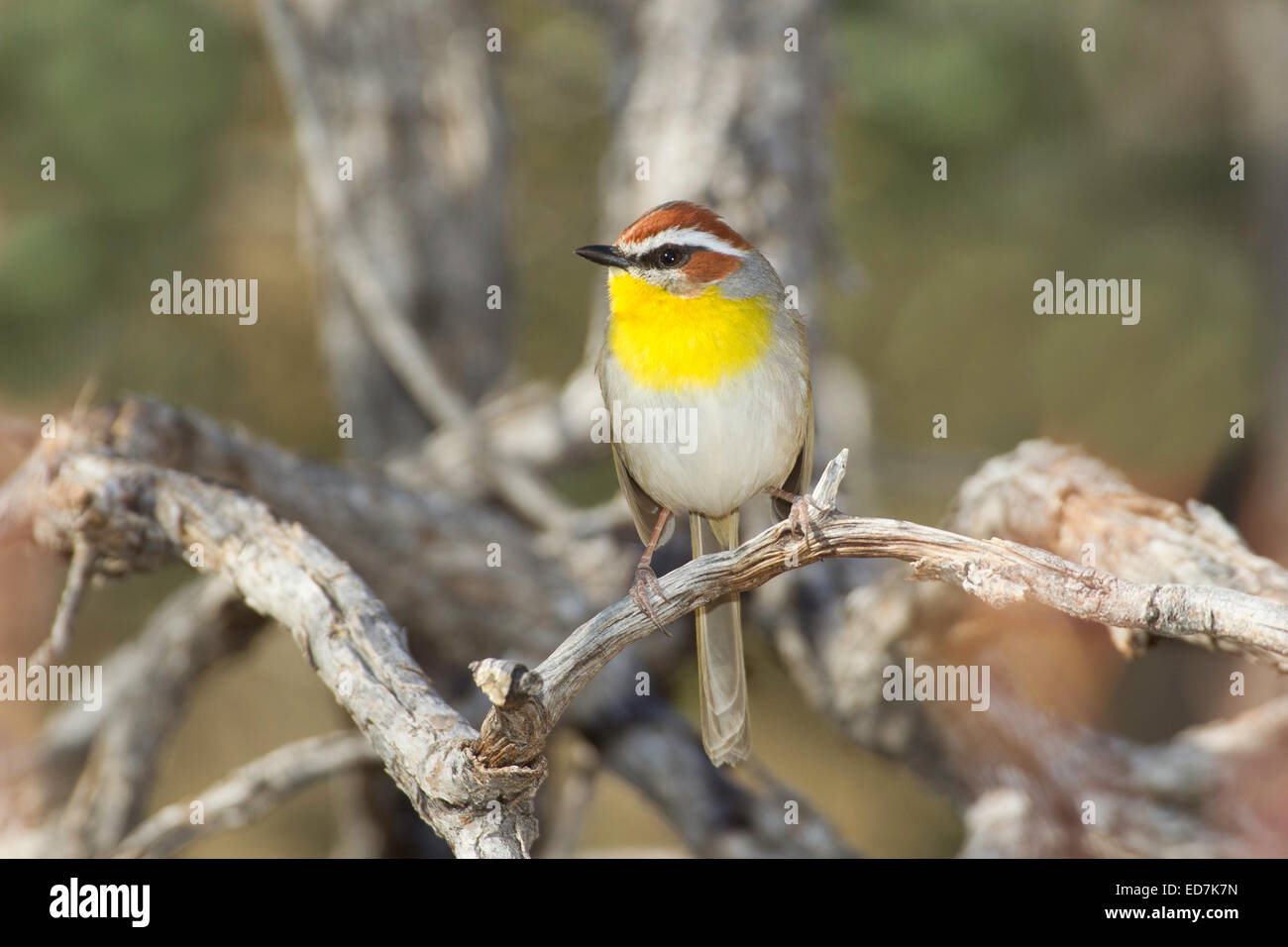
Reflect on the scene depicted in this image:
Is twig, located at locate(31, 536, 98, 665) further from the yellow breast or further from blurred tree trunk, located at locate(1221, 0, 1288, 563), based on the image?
blurred tree trunk, located at locate(1221, 0, 1288, 563)

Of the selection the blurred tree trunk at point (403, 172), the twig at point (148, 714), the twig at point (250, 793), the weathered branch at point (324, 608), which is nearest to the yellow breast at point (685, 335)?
the weathered branch at point (324, 608)

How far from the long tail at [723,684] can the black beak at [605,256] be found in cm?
98

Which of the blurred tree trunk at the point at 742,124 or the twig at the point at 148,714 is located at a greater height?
the blurred tree trunk at the point at 742,124

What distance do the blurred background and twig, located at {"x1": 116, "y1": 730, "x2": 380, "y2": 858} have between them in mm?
949

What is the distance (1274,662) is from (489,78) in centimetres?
398

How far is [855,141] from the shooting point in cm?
634

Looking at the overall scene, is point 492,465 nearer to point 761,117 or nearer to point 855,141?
point 761,117

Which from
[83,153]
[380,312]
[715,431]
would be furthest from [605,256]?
[83,153]

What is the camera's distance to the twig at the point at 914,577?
224 centimetres

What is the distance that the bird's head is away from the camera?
134 inches

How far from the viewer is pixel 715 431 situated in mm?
3387

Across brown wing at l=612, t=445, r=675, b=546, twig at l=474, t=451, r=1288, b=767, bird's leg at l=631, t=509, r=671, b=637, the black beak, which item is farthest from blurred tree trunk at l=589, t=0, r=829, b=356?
twig at l=474, t=451, r=1288, b=767

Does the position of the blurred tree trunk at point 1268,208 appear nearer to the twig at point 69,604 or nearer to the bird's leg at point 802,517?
the bird's leg at point 802,517

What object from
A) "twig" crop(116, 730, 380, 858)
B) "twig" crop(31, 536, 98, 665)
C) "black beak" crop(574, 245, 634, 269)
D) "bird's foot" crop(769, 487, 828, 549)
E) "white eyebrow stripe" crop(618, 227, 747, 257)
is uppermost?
"white eyebrow stripe" crop(618, 227, 747, 257)
